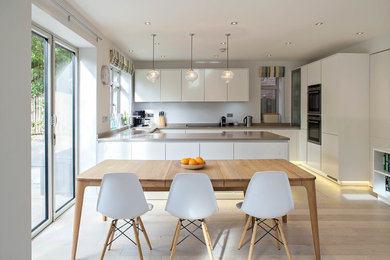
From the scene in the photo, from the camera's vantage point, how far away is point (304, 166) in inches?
245

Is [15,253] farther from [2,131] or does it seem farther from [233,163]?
[233,163]

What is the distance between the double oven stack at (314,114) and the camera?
5407 mm

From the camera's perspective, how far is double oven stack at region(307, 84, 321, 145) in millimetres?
5407

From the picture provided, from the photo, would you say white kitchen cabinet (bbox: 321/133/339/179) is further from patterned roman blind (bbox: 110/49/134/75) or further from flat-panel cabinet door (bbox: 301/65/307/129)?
patterned roman blind (bbox: 110/49/134/75)

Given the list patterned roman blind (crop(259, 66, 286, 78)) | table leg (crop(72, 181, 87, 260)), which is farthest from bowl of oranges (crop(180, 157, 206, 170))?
patterned roman blind (crop(259, 66, 286, 78))

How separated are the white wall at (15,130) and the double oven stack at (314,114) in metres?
4.97

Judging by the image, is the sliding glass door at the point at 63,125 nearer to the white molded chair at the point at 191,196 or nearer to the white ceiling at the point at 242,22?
the white ceiling at the point at 242,22

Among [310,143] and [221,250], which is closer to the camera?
[221,250]

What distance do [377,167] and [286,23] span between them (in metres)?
2.49

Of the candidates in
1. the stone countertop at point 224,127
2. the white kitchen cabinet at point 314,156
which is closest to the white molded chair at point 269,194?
the white kitchen cabinet at point 314,156

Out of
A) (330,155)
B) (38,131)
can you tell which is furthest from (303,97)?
(38,131)

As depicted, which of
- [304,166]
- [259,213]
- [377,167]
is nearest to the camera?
[259,213]

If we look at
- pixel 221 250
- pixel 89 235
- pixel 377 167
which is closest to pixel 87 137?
pixel 89 235

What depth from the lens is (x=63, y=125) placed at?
3633mm
